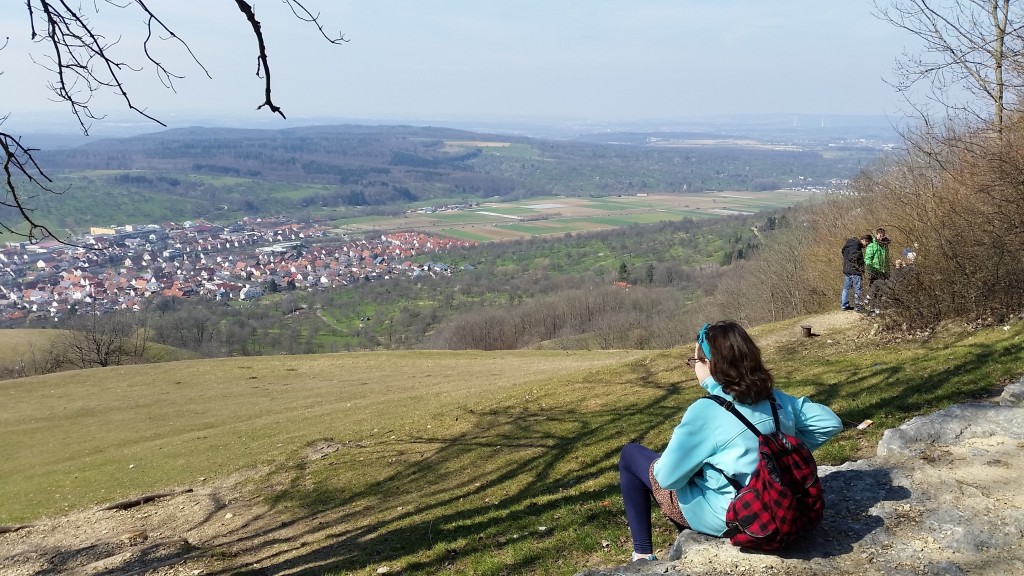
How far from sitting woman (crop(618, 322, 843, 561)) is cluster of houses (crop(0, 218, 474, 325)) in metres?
86.9

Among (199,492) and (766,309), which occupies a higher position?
(199,492)

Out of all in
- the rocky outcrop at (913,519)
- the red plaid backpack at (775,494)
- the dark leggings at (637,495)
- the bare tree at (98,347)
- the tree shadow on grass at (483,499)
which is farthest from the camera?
the bare tree at (98,347)

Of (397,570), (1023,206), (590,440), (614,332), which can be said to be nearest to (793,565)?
(397,570)

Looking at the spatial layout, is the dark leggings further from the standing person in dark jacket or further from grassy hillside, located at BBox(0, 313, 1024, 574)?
the standing person in dark jacket

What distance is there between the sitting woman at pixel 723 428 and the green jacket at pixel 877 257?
14.5 meters

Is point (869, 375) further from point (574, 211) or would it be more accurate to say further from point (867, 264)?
point (574, 211)

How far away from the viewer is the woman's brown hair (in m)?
3.98

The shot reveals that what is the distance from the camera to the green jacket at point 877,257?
16766 millimetres

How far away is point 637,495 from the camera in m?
4.86

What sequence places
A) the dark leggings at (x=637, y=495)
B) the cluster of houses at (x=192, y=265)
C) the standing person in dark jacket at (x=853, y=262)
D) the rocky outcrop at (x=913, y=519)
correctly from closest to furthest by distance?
1. the rocky outcrop at (x=913, y=519)
2. the dark leggings at (x=637, y=495)
3. the standing person in dark jacket at (x=853, y=262)
4. the cluster of houses at (x=192, y=265)

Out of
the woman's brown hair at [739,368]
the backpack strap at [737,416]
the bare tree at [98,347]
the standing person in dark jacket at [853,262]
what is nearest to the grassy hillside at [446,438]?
the standing person in dark jacket at [853,262]

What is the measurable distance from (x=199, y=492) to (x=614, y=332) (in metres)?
56.2

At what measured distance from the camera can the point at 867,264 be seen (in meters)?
17.2

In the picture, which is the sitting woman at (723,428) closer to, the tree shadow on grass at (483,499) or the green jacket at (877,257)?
the tree shadow on grass at (483,499)
